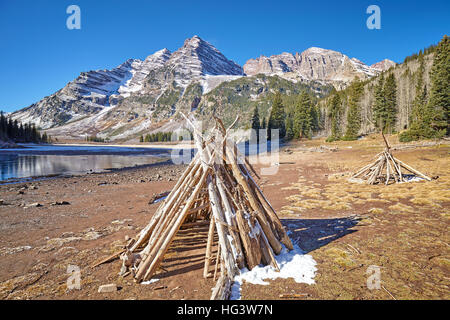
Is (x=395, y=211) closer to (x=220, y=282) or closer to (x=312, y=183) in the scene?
(x=312, y=183)

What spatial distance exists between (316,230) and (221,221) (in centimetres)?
380

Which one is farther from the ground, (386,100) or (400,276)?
(386,100)

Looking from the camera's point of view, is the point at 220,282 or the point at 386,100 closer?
the point at 220,282

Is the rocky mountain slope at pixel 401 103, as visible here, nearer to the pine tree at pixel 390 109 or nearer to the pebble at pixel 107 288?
the pine tree at pixel 390 109

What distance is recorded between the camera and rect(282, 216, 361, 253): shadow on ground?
18.3 feet

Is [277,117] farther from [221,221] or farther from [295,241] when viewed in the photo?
[221,221]

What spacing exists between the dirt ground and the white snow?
140 mm

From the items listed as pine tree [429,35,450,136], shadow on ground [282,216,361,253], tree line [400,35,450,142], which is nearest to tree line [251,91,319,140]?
tree line [400,35,450,142]

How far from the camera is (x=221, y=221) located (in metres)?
4.22

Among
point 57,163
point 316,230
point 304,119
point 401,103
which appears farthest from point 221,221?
point 401,103

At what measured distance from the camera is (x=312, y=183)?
1380cm

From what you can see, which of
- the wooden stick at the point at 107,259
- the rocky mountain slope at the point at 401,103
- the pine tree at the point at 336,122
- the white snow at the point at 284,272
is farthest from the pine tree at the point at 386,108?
the wooden stick at the point at 107,259

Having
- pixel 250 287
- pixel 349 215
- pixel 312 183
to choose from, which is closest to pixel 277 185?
pixel 312 183

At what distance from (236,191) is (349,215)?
5.29 m
